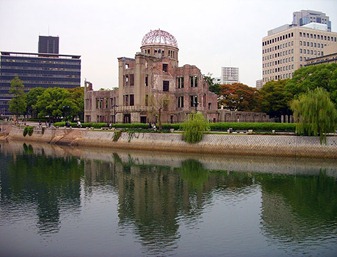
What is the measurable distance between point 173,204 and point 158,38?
222 feet

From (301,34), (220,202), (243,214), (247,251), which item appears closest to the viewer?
(247,251)

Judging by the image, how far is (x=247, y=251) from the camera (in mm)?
20547

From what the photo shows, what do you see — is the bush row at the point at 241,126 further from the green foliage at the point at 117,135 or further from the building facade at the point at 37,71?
the building facade at the point at 37,71

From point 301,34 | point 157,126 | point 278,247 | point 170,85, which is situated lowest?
point 278,247

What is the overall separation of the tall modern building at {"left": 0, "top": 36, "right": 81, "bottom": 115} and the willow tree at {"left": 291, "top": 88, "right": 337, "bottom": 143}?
5398 inches

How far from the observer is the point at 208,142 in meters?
61.9

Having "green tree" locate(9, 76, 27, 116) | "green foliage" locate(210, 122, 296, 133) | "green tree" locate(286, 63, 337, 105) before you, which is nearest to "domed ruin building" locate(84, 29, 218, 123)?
"green foliage" locate(210, 122, 296, 133)

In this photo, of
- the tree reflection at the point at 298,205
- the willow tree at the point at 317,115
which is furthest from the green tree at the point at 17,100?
the tree reflection at the point at 298,205

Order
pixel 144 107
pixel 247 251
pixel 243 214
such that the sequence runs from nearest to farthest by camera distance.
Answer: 1. pixel 247 251
2. pixel 243 214
3. pixel 144 107

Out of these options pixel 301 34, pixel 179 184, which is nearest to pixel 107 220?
pixel 179 184

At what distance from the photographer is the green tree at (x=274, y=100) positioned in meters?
89.1

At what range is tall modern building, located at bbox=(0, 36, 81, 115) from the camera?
558 ft

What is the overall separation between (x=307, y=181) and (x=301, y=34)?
3958 inches

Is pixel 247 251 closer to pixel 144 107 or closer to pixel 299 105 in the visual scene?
pixel 299 105
